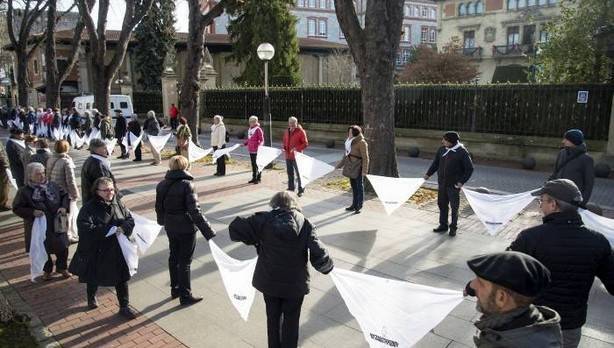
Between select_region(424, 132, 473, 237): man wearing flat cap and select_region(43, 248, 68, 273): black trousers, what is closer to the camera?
select_region(43, 248, 68, 273): black trousers

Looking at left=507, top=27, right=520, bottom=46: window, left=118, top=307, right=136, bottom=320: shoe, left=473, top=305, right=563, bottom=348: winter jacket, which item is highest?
left=507, top=27, right=520, bottom=46: window

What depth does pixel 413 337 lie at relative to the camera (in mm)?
3717

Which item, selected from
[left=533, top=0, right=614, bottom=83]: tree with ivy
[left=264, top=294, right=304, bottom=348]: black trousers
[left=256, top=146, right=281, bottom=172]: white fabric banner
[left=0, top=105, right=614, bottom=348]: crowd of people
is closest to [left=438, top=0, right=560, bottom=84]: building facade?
[left=533, top=0, right=614, bottom=83]: tree with ivy

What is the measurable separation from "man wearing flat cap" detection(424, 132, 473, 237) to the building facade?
158 ft

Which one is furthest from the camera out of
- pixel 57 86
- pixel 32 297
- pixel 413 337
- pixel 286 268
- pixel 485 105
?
pixel 57 86

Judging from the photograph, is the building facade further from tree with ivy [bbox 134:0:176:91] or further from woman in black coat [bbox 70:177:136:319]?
woman in black coat [bbox 70:177:136:319]

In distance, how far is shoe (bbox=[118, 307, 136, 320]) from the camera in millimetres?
5427

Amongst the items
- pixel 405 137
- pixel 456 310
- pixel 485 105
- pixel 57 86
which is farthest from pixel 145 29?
pixel 456 310

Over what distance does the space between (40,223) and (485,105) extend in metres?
15.3

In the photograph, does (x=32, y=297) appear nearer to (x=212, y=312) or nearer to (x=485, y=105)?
(x=212, y=312)

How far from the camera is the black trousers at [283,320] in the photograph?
4184 mm

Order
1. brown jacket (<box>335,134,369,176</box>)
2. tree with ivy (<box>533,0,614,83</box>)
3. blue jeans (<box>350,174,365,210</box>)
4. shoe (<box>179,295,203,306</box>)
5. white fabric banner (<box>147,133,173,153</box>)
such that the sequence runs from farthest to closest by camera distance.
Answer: tree with ivy (<box>533,0,614,83</box>) < white fabric banner (<box>147,133,173,153</box>) < blue jeans (<box>350,174,365,210</box>) < brown jacket (<box>335,134,369,176</box>) < shoe (<box>179,295,203,306</box>)

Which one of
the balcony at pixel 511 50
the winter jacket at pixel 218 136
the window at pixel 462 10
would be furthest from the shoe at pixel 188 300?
the window at pixel 462 10

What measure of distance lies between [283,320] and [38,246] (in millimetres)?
3993
